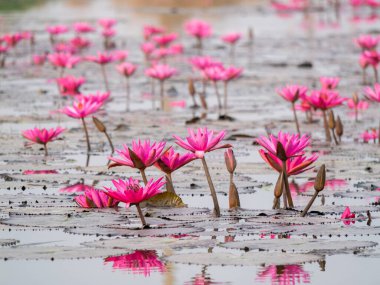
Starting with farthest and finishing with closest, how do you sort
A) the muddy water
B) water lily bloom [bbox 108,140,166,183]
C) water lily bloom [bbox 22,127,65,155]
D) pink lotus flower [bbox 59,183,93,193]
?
water lily bloom [bbox 22,127,65,155] → pink lotus flower [bbox 59,183,93,193] → water lily bloom [bbox 108,140,166,183] → the muddy water

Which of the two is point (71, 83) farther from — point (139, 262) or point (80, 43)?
point (139, 262)

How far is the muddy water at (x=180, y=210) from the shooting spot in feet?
13.3

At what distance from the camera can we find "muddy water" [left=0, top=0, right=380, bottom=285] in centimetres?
406

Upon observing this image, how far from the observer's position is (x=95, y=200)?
5.08 metres

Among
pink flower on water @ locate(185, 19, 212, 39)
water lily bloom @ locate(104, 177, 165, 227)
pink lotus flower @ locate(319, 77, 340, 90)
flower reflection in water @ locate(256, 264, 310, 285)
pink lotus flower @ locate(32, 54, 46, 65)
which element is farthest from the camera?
pink flower on water @ locate(185, 19, 212, 39)

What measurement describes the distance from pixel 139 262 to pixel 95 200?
0.95 m

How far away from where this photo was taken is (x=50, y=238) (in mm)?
4594

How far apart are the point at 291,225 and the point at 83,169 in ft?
6.76

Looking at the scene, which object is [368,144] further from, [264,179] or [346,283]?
[346,283]

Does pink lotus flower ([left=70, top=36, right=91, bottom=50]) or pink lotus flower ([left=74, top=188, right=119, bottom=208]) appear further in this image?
pink lotus flower ([left=70, top=36, right=91, bottom=50])

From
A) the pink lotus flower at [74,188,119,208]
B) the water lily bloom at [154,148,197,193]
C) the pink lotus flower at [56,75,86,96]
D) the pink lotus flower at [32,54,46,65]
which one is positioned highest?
the pink lotus flower at [32,54,46,65]

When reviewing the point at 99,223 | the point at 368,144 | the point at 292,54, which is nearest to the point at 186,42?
the point at 292,54

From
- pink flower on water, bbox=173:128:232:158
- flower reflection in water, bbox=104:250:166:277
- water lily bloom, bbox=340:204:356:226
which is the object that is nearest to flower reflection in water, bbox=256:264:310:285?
flower reflection in water, bbox=104:250:166:277

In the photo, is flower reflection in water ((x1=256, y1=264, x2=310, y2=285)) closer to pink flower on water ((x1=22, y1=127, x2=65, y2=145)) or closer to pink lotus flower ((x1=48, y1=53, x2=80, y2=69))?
pink flower on water ((x1=22, y1=127, x2=65, y2=145))
